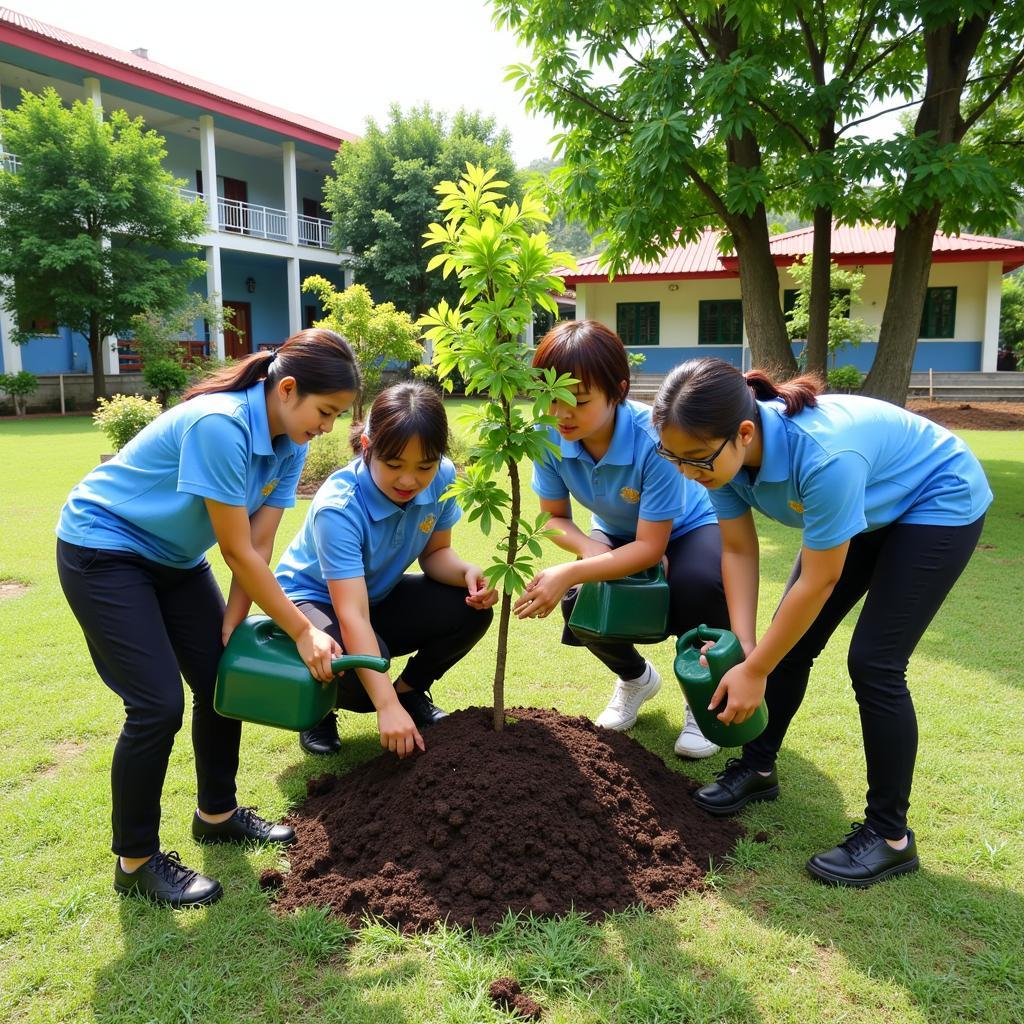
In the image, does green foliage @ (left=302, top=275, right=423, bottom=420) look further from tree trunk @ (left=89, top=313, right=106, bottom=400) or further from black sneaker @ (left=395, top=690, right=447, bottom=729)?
tree trunk @ (left=89, top=313, right=106, bottom=400)

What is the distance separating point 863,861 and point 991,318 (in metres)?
21.4

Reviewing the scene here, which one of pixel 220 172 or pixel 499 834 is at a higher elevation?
pixel 220 172

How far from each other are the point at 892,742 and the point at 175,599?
2.01 metres

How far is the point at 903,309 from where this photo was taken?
7.84 meters

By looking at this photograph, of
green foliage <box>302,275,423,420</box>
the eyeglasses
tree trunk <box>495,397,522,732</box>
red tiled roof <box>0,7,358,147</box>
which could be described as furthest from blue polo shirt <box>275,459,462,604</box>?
red tiled roof <box>0,7,358,147</box>

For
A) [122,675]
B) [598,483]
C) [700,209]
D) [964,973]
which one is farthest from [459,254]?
[700,209]

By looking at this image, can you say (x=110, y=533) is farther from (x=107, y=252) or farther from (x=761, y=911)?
(x=107, y=252)

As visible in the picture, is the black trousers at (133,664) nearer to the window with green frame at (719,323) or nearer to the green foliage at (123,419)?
the green foliage at (123,419)

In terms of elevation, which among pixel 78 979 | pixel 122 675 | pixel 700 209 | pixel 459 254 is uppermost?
pixel 700 209

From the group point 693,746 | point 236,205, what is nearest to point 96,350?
point 236,205

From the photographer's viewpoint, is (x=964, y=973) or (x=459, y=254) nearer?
(x=964, y=973)

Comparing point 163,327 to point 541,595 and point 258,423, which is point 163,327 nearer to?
point 258,423

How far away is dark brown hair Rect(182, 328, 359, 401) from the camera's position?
7.24ft

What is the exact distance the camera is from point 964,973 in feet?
6.35
